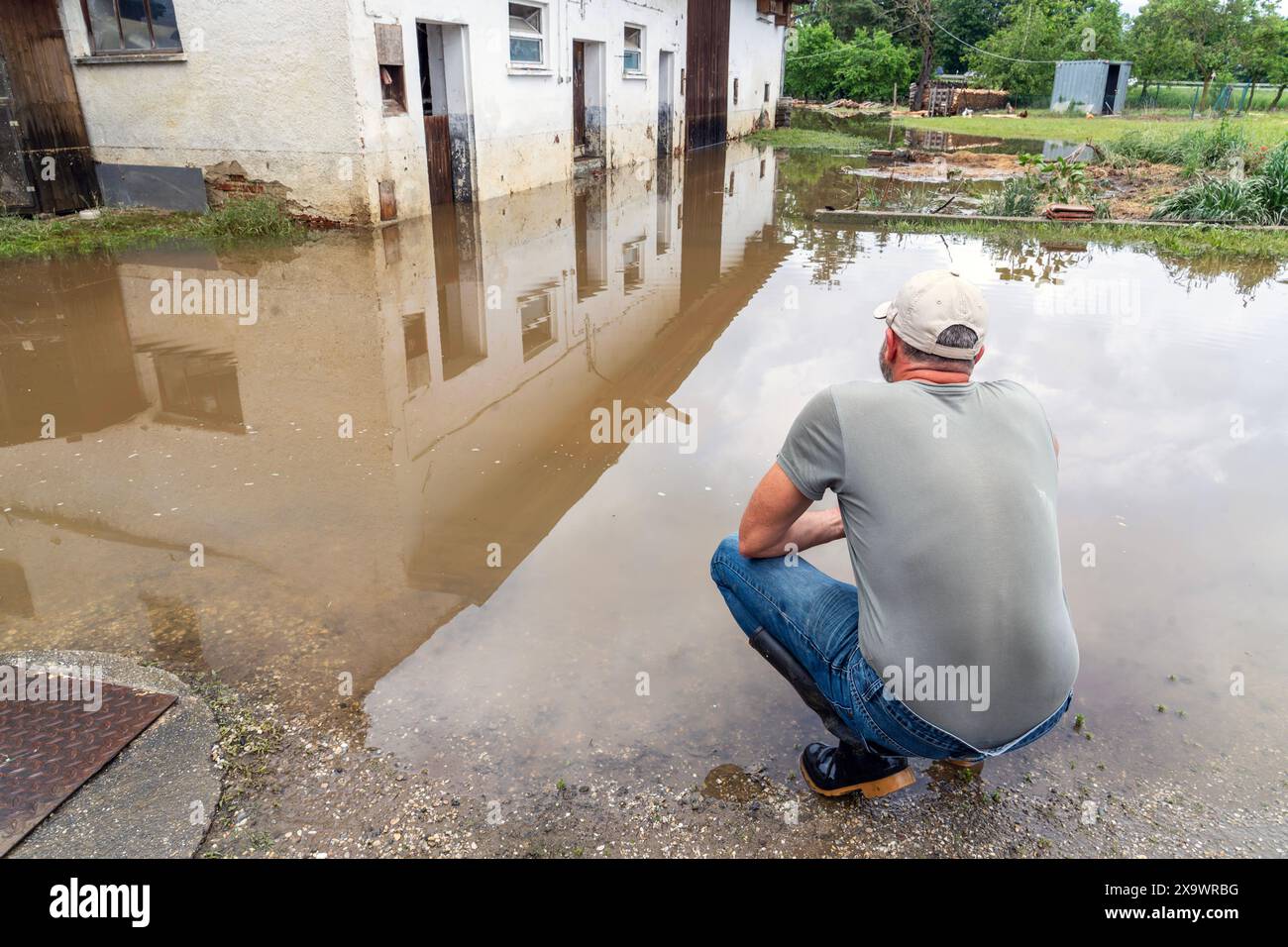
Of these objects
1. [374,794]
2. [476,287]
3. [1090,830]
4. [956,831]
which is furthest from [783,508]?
[476,287]

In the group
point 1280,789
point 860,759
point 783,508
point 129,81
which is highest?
point 129,81

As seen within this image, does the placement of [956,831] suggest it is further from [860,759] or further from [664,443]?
[664,443]

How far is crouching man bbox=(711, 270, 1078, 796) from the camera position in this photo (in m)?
1.91

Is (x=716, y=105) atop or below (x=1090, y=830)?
→ atop

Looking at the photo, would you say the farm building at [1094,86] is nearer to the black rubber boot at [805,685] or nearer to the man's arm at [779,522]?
the man's arm at [779,522]

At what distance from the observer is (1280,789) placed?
244 centimetres

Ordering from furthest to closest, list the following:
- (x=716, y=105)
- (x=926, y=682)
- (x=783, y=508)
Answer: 1. (x=716, y=105)
2. (x=783, y=508)
3. (x=926, y=682)

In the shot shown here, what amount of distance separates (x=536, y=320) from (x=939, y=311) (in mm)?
5055

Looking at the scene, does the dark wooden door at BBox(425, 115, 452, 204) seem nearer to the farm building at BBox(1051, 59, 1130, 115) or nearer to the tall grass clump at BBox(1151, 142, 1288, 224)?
the tall grass clump at BBox(1151, 142, 1288, 224)

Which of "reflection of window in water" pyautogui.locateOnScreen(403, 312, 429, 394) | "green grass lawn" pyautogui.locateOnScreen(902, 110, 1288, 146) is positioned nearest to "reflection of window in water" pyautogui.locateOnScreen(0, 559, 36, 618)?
"reflection of window in water" pyautogui.locateOnScreen(403, 312, 429, 394)

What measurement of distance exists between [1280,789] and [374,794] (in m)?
2.54

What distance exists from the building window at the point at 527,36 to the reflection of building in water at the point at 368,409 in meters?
4.93

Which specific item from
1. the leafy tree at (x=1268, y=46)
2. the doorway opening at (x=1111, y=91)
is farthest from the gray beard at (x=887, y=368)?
the leafy tree at (x=1268, y=46)

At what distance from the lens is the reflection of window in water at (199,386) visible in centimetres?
489
